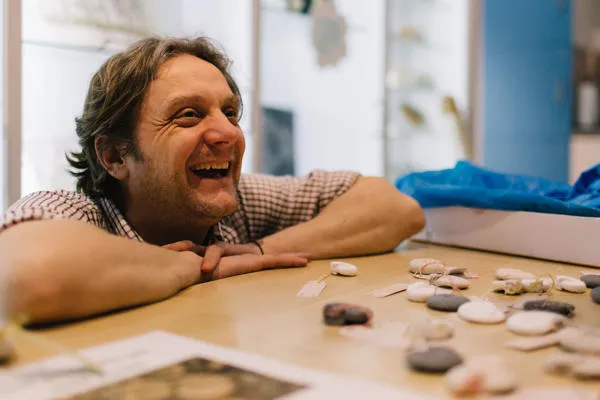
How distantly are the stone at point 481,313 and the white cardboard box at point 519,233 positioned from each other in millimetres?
602

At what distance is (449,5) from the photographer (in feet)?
13.2

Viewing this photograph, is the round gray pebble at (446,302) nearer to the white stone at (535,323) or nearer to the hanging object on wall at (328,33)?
the white stone at (535,323)

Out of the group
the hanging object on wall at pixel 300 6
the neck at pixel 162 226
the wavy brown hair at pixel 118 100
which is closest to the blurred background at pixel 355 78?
the hanging object on wall at pixel 300 6

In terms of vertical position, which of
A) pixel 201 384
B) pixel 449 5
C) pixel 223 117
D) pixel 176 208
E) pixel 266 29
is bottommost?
pixel 201 384

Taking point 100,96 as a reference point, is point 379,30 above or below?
above

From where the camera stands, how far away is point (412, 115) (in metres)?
3.79

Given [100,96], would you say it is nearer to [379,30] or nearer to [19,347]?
[19,347]

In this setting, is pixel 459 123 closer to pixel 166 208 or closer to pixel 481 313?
pixel 166 208

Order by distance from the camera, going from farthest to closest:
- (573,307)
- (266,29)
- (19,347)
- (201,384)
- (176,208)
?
(266,29), (176,208), (573,307), (19,347), (201,384)

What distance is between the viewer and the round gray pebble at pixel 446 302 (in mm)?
1054

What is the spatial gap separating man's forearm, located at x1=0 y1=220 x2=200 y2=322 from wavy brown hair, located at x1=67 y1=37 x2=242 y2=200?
403 mm

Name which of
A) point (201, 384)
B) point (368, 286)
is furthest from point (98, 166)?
point (201, 384)

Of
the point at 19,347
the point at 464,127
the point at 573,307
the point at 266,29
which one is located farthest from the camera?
the point at 464,127

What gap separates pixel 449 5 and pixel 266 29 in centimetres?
157
